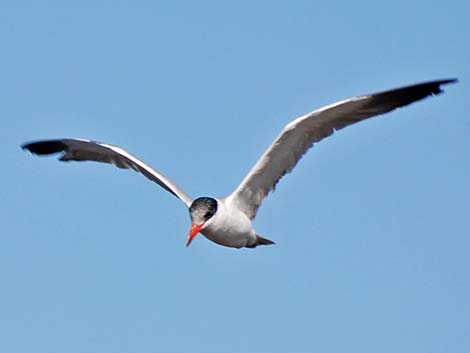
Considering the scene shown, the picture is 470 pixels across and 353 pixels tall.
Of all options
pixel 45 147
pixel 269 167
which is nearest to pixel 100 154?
pixel 45 147

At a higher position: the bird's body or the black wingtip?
the black wingtip

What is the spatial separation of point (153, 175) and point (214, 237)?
1.71 m

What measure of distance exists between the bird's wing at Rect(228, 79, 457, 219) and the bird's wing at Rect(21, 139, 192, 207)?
0.90 metres

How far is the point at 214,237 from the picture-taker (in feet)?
64.2

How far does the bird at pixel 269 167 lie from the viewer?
19.1m

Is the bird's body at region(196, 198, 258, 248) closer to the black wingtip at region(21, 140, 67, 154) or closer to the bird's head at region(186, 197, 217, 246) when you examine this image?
the bird's head at region(186, 197, 217, 246)

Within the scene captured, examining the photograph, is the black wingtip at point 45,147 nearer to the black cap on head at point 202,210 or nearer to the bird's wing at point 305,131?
the bird's wing at point 305,131

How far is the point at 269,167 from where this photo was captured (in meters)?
20.0

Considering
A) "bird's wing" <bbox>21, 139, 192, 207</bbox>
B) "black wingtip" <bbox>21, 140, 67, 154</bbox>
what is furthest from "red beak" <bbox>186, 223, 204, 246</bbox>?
"black wingtip" <bbox>21, 140, 67, 154</bbox>

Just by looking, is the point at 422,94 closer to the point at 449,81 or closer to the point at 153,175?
the point at 449,81

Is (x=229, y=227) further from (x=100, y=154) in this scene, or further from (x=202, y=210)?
(x=100, y=154)

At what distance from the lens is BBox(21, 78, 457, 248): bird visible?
19094mm

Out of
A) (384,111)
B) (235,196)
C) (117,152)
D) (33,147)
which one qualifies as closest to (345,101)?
(384,111)

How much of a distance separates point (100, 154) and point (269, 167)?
331cm
